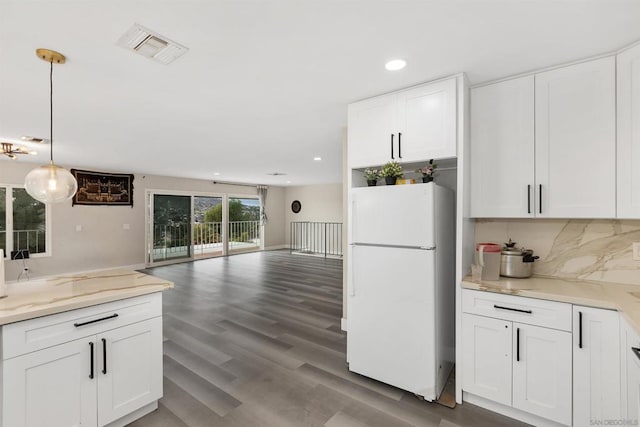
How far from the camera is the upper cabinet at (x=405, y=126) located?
220 centimetres

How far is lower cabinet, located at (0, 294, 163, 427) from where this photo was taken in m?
1.54

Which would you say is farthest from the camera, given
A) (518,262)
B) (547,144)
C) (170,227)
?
(170,227)

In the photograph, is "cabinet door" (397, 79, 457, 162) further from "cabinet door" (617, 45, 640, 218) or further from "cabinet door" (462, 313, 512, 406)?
"cabinet door" (462, 313, 512, 406)

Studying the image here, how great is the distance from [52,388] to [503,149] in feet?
11.0

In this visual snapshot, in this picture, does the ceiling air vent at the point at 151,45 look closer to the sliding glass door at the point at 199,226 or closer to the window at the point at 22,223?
the window at the point at 22,223

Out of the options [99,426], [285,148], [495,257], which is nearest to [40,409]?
[99,426]

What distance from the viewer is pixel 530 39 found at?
1.75 m

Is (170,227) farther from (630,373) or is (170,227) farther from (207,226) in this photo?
(630,373)

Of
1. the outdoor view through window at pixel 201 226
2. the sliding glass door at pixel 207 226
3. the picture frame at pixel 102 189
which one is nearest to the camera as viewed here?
the picture frame at pixel 102 189

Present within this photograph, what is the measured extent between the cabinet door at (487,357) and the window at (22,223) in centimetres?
779

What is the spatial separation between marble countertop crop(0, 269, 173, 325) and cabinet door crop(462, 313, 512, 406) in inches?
88.0

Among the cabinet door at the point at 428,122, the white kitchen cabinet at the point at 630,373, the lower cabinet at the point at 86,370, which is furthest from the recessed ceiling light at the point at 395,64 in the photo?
the lower cabinet at the point at 86,370

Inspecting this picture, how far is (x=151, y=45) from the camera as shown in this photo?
1758 mm

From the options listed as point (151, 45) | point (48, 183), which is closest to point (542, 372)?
point (151, 45)
